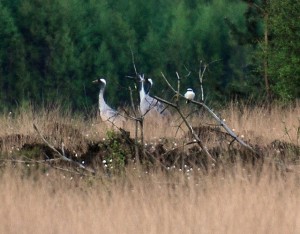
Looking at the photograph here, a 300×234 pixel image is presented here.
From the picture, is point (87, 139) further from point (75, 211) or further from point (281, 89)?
point (281, 89)

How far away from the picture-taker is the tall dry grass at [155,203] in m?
8.01

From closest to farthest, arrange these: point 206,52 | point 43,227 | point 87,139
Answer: point 43,227, point 87,139, point 206,52

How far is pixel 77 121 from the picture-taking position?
15703 millimetres

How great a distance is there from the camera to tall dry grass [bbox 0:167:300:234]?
801 centimetres

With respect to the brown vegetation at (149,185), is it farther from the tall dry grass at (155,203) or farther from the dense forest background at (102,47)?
the dense forest background at (102,47)

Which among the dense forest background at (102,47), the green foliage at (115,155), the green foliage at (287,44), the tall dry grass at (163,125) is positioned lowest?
the green foliage at (115,155)

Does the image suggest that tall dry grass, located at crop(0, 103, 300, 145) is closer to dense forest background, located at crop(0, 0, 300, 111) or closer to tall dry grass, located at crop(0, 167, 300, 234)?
tall dry grass, located at crop(0, 167, 300, 234)

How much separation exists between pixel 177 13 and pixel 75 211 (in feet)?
129

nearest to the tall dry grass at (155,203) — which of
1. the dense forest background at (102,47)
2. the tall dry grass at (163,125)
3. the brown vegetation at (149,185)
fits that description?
the brown vegetation at (149,185)

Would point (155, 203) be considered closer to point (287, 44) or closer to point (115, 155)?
point (115, 155)

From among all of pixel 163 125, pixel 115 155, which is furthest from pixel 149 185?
pixel 163 125

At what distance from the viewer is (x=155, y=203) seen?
352 inches

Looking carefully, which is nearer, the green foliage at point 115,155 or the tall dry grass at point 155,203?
the tall dry grass at point 155,203

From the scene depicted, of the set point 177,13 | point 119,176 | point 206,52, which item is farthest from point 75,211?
point 177,13
